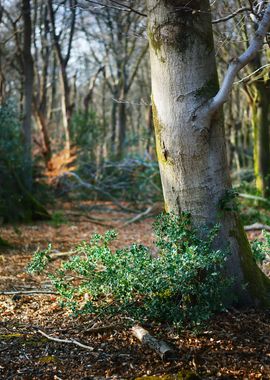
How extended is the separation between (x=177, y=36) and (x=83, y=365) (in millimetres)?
2841

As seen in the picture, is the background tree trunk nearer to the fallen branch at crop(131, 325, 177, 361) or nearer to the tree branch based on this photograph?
the tree branch

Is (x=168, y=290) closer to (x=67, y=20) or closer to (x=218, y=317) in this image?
(x=218, y=317)

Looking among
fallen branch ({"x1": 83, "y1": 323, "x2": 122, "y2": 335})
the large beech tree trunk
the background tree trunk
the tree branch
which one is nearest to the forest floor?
fallen branch ({"x1": 83, "y1": 323, "x2": 122, "y2": 335})

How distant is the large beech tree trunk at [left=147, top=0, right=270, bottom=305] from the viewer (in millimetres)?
4293

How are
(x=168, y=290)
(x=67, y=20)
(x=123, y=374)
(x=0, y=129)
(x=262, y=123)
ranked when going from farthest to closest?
1. (x=67, y=20)
2. (x=262, y=123)
3. (x=0, y=129)
4. (x=168, y=290)
5. (x=123, y=374)

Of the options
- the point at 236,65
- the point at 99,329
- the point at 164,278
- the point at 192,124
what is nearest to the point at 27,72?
the point at 192,124

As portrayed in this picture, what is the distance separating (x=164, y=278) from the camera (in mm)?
3986

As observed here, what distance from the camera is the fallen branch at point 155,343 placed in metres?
3.62

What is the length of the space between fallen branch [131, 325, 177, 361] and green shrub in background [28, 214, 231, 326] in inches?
7.2

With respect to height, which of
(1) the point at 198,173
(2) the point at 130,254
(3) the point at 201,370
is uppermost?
(1) the point at 198,173

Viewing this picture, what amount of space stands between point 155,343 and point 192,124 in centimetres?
187

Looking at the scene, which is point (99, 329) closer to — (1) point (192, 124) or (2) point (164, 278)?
(2) point (164, 278)

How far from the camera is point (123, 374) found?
11.4 ft

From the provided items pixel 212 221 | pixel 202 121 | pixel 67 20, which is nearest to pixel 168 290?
pixel 212 221
